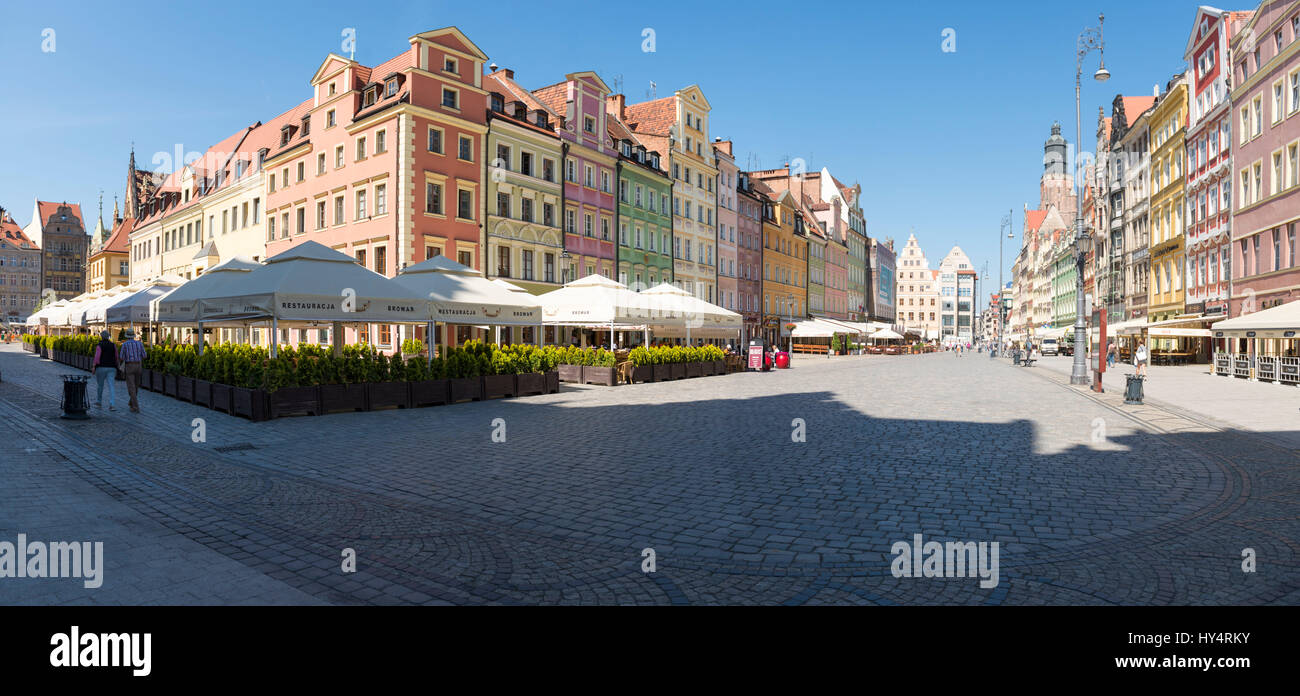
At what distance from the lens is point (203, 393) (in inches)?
614

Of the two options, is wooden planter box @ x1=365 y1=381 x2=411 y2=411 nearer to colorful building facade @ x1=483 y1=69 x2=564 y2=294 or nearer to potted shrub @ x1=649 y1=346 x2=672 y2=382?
potted shrub @ x1=649 y1=346 x2=672 y2=382

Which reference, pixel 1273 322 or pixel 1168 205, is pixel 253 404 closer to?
pixel 1273 322

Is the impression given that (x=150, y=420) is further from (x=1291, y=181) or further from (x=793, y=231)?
(x=793, y=231)

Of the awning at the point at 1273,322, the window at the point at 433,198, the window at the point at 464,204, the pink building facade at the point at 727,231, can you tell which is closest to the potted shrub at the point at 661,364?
the window at the point at 464,204

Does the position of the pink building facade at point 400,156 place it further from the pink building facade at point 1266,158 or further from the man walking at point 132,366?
the pink building facade at point 1266,158

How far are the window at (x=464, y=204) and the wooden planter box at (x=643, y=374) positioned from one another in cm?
1363

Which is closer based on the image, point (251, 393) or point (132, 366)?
point (251, 393)

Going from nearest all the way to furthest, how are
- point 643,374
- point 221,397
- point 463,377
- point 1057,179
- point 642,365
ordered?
point 221,397 < point 463,377 < point 643,374 < point 642,365 < point 1057,179

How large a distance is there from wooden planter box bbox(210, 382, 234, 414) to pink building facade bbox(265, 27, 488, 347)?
642 inches

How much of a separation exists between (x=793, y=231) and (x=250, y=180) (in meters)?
46.5

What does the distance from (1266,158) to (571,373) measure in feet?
106

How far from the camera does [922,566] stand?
523 centimetres

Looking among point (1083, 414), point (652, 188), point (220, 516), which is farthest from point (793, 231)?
point (220, 516)

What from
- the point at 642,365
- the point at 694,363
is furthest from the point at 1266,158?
the point at 642,365
